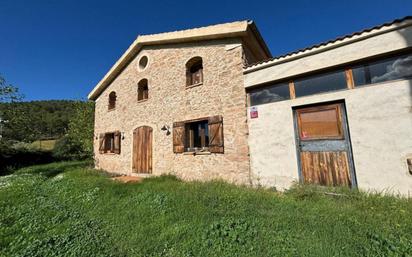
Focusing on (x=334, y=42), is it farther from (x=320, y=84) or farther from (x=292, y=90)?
(x=292, y=90)

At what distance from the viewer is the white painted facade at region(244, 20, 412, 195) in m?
3.82

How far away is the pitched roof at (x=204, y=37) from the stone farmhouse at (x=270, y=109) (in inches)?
1.8

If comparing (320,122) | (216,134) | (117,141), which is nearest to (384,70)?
(320,122)

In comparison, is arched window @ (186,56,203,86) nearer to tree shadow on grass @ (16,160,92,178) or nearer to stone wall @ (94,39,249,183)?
stone wall @ (94,39,249,183)

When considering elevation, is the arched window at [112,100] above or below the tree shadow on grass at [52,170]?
above

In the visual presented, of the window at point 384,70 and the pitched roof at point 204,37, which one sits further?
the pitched roof at point 204,37

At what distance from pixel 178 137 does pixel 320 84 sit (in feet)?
16.5

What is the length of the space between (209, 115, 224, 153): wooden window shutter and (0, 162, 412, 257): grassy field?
1730mm

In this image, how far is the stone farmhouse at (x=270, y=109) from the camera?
398 cm

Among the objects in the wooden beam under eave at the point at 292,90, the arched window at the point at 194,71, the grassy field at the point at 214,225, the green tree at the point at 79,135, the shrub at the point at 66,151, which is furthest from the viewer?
the shrub at the point at 66,151

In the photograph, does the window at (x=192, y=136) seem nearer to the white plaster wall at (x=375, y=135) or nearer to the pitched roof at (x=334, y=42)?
the pitched roof at (x=334, y=42)

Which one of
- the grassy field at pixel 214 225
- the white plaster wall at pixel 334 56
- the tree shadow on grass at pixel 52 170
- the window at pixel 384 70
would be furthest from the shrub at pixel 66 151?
the window at pixel 384 70

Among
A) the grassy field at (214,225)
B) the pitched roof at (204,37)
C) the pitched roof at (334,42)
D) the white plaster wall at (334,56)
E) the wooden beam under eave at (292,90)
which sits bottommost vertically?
the grassy field at (214,225)

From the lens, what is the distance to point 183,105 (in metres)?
7.59
